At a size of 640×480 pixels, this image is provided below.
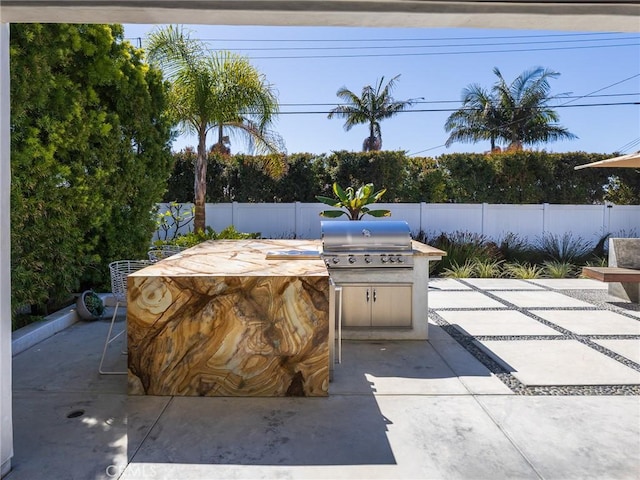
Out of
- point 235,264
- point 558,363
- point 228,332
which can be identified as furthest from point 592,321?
point 228,332

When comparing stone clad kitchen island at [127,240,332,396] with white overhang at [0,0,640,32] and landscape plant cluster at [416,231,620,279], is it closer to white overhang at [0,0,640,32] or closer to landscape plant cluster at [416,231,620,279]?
white overhang at [0,0,640,32]

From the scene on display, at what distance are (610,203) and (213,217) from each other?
1121cm

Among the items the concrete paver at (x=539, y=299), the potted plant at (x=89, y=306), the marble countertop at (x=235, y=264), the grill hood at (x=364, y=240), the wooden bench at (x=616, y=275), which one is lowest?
the concrete paver at (x=539, y=299)

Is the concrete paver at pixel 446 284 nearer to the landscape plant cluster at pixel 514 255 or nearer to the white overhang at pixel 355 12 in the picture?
the landscape plant cluster at pixel 514 255

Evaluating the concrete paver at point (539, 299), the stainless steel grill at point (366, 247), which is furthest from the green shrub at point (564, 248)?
the stainless steel grill at point (366, 247)

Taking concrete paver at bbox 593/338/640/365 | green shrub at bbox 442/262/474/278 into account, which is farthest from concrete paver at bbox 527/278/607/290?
concrete paver at bbox 593/338/640/365

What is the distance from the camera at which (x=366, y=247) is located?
4840mm

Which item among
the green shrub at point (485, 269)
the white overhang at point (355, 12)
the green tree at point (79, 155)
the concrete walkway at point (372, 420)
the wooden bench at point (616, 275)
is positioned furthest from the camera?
the green shrub at point (485, 269)

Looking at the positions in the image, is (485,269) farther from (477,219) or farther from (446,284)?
(477,219)

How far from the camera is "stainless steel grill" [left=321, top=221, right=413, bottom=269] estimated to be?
480 centimetres

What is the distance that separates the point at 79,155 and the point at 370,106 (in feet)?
63.3

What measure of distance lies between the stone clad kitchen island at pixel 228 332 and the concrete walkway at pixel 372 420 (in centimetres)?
13

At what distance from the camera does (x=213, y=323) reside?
3.33 metres

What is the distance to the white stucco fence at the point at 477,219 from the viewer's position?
1226 centimetres
